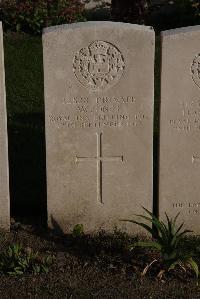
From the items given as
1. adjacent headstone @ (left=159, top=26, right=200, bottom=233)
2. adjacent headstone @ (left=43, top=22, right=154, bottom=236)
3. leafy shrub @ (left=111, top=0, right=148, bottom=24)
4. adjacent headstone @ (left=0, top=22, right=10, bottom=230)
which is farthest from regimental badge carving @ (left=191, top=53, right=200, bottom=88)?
leafy shrub @ (left=111, top=0, right=148, bottom=24)

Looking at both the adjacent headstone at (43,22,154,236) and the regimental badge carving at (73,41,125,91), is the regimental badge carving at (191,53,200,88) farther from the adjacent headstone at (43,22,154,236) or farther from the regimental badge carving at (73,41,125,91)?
the regimental badge carving at (73,41,125,91)

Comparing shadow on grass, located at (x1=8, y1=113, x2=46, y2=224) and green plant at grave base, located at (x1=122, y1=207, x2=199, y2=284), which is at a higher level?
shadow on grass, located at (x1=8, y1=113, x2=46, y2=224)

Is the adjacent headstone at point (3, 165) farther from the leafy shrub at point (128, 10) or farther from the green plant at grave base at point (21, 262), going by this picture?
the leafy shrub at point (128, 10)

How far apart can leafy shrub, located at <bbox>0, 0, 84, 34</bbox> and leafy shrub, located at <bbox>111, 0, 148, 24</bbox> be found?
0.80 meters

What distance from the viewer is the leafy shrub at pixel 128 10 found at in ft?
41.1

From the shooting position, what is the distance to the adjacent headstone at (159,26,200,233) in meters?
5.52

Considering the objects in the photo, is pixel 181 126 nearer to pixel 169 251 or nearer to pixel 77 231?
pixel 169 251

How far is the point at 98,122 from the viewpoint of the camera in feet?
18.9

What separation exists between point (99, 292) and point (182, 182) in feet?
4.64

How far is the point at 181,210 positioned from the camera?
5.99 m

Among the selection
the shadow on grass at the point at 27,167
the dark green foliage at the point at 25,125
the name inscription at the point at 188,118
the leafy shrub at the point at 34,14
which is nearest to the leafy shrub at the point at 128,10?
the leafy shrub at the point at 34,14

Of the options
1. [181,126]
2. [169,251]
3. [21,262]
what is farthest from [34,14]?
[169,251]

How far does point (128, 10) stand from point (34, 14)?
1843 mm

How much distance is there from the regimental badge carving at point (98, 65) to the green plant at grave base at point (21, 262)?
4.99ft
